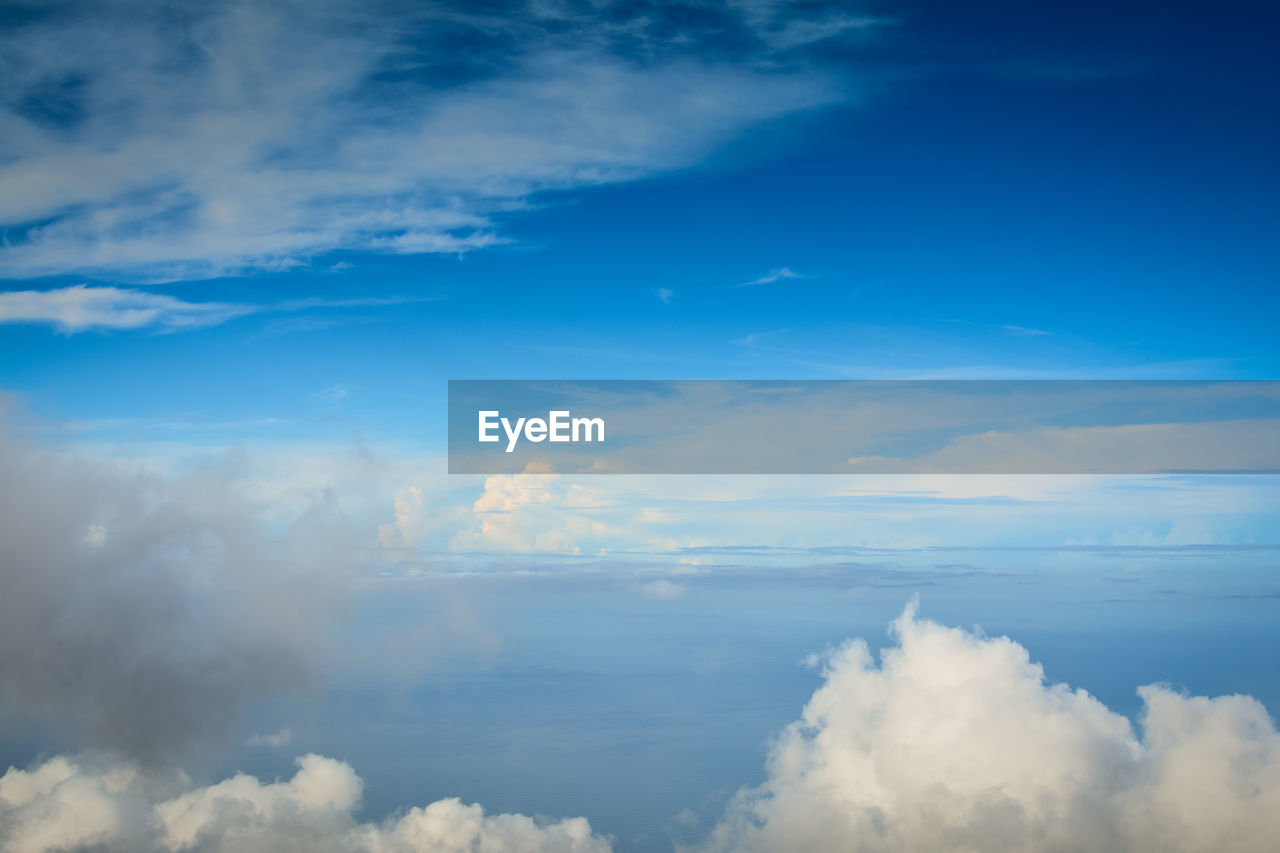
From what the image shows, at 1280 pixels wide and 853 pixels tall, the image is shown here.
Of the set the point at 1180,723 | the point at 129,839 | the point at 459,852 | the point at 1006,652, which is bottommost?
the point at 459,852

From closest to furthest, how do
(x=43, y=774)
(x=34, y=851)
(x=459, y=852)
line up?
1. (x=34, y=851)
2. (x=43, y=774)
3. (x=459, y=852)

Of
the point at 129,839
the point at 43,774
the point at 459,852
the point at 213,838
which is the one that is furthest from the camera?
the point at 459,852

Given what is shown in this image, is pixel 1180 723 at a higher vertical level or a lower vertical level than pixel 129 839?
higher

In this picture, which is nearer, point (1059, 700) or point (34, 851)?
point (34, 851)

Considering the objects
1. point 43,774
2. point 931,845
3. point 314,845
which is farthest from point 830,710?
point 43,774

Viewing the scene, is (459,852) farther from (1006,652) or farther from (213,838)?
(1006,652)

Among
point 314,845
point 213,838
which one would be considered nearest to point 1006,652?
point 314,845

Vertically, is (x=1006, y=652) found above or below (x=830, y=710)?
above

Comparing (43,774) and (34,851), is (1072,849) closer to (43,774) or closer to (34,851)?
(34,851)

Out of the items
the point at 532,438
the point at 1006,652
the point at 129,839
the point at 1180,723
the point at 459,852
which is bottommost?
the point at 459,852
